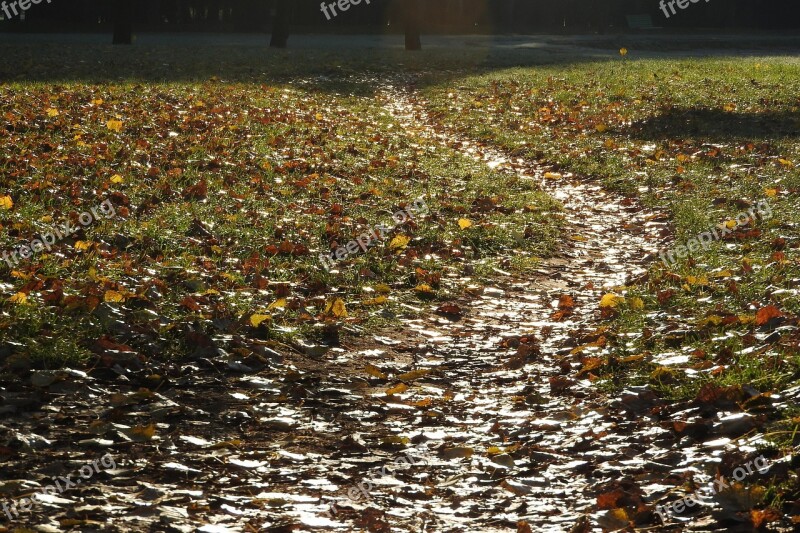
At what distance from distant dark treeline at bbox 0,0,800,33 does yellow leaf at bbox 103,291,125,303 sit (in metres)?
25.3

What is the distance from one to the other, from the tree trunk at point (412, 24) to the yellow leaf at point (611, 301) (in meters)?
19.8

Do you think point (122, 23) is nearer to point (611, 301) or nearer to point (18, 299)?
point (18, 299)

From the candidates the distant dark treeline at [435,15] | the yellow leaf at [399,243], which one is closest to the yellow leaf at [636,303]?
the yellow leaf at [399,243]

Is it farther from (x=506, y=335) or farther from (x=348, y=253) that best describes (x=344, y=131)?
(x=506, y=335)

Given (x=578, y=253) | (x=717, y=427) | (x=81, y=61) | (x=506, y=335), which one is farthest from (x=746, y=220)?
(x=81, y=61)

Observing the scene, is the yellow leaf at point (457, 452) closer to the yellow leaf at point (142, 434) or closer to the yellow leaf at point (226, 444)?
the yellow leaf at point (226, 444)

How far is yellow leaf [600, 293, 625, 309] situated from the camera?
5.98 metres

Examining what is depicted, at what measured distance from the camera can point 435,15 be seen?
113 ft

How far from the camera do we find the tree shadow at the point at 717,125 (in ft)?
40.7

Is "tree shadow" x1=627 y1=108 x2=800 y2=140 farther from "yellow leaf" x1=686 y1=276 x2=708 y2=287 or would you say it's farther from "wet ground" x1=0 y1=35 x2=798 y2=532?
"wet ground" x1=0 y1=35 x2=798 y2=532

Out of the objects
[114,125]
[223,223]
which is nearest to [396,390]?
[223,223]

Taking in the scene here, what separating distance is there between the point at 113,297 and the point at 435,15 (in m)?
30.6

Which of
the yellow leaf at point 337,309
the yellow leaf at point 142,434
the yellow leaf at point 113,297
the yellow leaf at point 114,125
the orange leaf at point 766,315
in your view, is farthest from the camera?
the yellow leaf at point 114,125

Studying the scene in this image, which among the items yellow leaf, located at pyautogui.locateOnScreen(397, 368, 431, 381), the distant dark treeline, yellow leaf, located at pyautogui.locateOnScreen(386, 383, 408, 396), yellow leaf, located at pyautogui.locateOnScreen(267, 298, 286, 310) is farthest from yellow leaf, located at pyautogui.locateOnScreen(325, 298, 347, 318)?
the distant dark treeline
